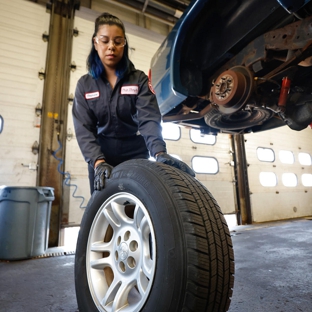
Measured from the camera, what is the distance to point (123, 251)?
31.4 inches

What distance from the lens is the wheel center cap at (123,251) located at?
2.58ft

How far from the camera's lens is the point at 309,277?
133 centimetres

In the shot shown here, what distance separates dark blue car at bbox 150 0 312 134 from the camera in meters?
1.26

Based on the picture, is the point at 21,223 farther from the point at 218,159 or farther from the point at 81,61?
the point at 218,159

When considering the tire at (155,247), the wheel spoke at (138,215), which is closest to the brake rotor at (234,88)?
the tire at (155,247)

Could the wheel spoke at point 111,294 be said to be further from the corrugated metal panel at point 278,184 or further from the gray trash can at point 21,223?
the corrugated metal panel at point 278,184

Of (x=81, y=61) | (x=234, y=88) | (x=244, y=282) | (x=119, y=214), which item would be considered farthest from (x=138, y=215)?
(x=81, y=61)

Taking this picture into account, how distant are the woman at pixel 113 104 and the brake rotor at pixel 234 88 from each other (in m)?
0.59

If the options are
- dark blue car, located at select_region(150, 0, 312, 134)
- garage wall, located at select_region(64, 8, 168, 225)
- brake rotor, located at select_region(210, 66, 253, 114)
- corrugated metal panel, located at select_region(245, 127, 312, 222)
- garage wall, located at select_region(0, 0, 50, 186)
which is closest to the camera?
dark blue car, located at select_region(150, 0, 312, 134)

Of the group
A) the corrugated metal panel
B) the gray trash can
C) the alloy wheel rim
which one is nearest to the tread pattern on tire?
the alloy wheel rim

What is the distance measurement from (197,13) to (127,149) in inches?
40.2

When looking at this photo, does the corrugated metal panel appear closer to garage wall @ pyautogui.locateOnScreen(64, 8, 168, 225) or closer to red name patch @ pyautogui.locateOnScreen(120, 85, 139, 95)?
garage wall @ pyautogui.locateOnScreen(64, 8, 168, 225)

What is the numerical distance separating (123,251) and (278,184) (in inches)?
204

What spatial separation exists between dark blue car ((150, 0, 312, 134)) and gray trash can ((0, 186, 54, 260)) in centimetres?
163
